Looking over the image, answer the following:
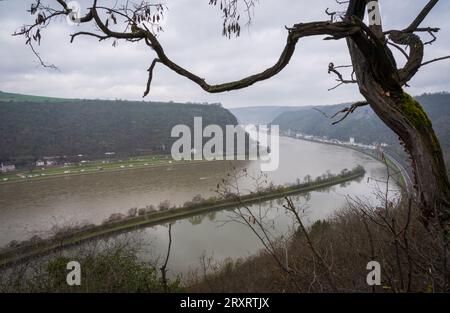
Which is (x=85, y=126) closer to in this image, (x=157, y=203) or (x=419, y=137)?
(x=157, y=203)

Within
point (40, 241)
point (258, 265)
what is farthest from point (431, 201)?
point (40, 241)

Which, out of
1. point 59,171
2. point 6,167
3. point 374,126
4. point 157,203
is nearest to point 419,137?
point 157,203

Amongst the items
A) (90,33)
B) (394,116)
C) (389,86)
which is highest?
(90,33)

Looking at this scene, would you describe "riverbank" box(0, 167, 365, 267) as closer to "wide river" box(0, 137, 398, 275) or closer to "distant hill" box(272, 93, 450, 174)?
"wide river" box(0, 137, 398, 275)

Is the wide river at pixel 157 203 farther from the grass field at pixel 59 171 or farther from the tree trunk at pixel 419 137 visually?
the tree trunk at pixel 419 137

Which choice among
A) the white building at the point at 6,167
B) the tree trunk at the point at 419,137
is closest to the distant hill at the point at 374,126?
the white building at the point at 6,167

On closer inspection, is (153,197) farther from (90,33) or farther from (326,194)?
(90,33)

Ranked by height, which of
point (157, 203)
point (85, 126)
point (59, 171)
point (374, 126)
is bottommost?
point (157, 203)
